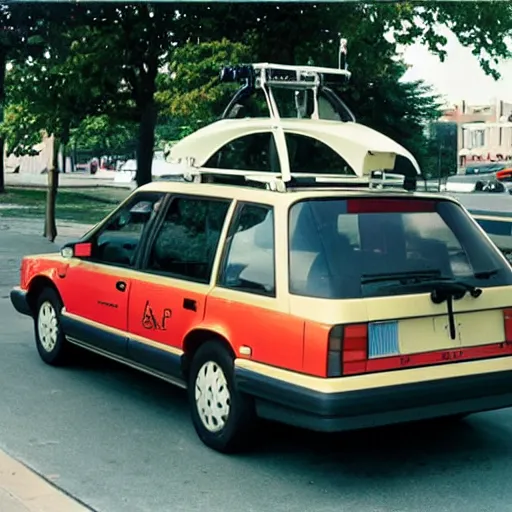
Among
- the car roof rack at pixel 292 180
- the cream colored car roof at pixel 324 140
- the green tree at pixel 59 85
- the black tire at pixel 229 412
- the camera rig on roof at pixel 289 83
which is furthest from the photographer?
the green tree at pixel 59 85

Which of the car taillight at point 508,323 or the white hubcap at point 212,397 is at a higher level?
the car taillight at point 508,323

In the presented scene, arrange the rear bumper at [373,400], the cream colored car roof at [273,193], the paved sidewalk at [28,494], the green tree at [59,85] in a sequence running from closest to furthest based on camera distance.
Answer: the paved sidewalk at [28,494] < the rear bumper at [373,400] < the cream colored car roof at [273,193] < the green tree at [59,85]

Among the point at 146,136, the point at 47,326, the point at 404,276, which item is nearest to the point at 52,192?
the point at 146,136

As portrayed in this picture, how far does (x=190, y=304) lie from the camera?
18.6 ft

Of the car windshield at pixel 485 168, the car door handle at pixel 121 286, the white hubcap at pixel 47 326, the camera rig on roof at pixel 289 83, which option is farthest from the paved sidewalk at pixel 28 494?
the car windshield at pixel 485 168

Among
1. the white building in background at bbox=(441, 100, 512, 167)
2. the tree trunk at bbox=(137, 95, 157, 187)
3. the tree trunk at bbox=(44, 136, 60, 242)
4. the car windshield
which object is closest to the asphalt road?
the car windshield

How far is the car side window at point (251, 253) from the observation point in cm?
523

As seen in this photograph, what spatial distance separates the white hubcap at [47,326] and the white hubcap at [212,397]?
2.28 meters

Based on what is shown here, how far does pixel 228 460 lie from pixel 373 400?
1.03 meters

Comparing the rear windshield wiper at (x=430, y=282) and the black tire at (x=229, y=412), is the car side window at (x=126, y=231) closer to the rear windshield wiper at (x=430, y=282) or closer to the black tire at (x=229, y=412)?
the black tire at (x=229, y=412)

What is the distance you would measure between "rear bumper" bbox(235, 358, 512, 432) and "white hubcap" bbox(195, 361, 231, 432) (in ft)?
0.86

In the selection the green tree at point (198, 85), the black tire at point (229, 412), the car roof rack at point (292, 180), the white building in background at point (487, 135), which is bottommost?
the black tire at point (229, 412)

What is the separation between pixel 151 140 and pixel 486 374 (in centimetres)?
2010

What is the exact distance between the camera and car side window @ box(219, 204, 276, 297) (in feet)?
17.2
